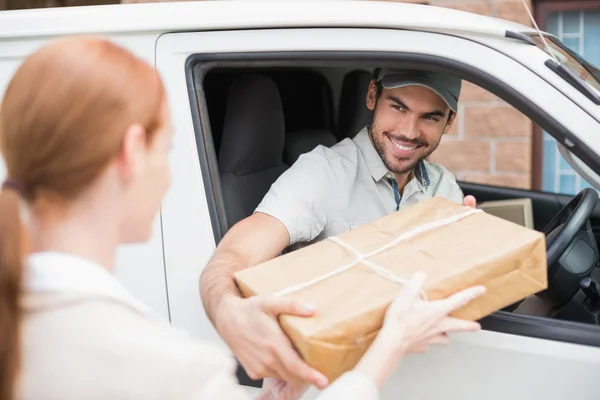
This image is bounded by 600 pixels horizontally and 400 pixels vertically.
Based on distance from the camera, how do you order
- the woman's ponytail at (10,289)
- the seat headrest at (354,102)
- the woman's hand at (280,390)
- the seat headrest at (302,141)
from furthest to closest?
1. the seat headrest at (354,102)
2. the seat headrest at (302,141)
3. the woman's hand at (280,390)
4. the woman's ponytail at (10,289)

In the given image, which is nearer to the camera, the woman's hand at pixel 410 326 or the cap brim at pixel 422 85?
the woman's hand at pixel 410 326

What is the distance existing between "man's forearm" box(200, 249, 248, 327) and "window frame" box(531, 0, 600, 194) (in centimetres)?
363

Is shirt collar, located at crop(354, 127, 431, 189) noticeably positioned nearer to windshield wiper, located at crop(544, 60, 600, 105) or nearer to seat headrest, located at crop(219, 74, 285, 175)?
seat headrest, located at crop(219, 74, 285, 175)

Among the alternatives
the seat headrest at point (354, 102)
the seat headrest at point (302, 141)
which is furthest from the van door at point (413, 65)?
the seat headrest at point (354, 102)

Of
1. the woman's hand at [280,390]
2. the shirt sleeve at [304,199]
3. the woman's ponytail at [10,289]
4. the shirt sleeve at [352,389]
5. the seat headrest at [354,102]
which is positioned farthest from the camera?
the seat headrest at [354,102]

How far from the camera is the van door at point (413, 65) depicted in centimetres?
144

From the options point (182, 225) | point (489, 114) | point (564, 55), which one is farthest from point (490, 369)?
point (489, 114)

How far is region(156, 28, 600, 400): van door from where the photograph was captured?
144 cm

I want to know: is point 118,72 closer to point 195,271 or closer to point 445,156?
point 195,271

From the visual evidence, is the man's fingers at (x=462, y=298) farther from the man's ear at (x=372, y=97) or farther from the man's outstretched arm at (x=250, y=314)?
the man's ear at (x=372, y=97)

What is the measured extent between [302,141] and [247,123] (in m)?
0.57

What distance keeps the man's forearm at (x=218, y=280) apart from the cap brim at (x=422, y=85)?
724mm

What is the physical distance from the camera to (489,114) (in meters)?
4.75

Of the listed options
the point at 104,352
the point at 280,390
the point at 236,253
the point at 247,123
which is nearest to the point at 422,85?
the point at 247,123
